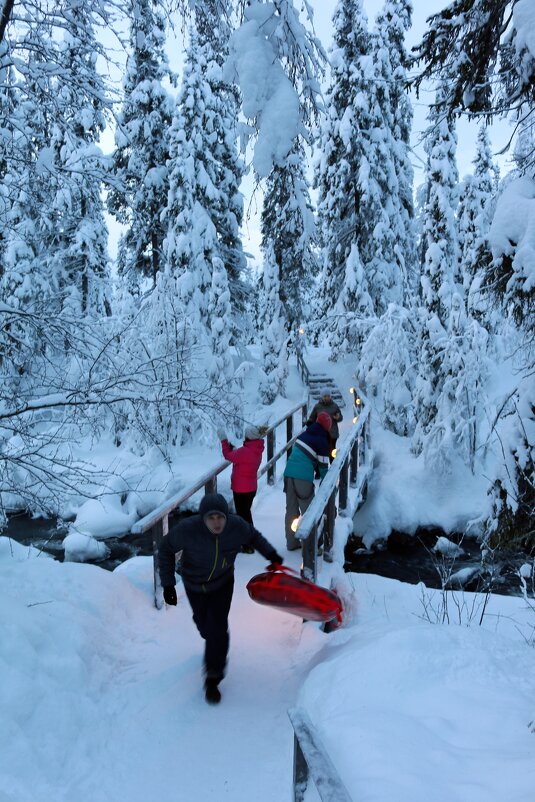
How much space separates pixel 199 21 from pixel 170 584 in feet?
14.9

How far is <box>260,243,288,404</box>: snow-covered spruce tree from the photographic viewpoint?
23.6m

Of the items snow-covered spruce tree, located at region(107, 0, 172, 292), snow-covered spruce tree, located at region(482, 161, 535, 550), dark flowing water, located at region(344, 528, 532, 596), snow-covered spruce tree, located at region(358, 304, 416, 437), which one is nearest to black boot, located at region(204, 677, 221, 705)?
snow-covered spruce tree, located at region(482, 161, 535, 550)

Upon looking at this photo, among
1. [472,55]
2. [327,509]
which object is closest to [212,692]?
[327,509]

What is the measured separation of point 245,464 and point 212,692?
3.25m

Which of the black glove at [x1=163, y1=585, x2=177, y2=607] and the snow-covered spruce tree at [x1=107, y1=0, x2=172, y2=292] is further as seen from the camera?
the snow-covered spruce tree at [x1=107, y1=0, x2=172, y2=292]

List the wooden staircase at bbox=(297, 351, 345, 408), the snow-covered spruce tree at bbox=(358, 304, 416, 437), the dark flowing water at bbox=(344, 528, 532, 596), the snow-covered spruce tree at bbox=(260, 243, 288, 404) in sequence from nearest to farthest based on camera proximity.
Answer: the dark flowing water at bbox=(344, 528, 532, 596), the snow-covered spruce tree at bbox=(358, 304, 416, 437), the snow-covered spruce tree at bbox=(260, 243, 288, 404), the wooden staircase at bbox=(297, 351, 345, 408)

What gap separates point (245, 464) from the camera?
7098mm

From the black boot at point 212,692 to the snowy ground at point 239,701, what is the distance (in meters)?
0.07

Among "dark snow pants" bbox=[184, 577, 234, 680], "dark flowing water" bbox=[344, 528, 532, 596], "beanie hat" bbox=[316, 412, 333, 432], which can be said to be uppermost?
"beanie hat" bbox=[316, 412, 333, 432]

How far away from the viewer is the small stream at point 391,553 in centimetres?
1213

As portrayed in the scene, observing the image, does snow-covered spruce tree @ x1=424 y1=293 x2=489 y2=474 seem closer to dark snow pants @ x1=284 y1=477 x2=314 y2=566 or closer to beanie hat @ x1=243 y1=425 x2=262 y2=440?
dark snow pants @ x1=284 y1=477 x2=314 y2=566

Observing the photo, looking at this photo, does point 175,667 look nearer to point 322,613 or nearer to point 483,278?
point 322,613

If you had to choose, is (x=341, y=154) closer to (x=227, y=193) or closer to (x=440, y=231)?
(x=227, y=193)

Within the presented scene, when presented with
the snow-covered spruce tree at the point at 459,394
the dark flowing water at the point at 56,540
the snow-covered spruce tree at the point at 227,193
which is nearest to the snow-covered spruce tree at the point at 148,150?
the snow-covered spruce tree at the point at 227,193
